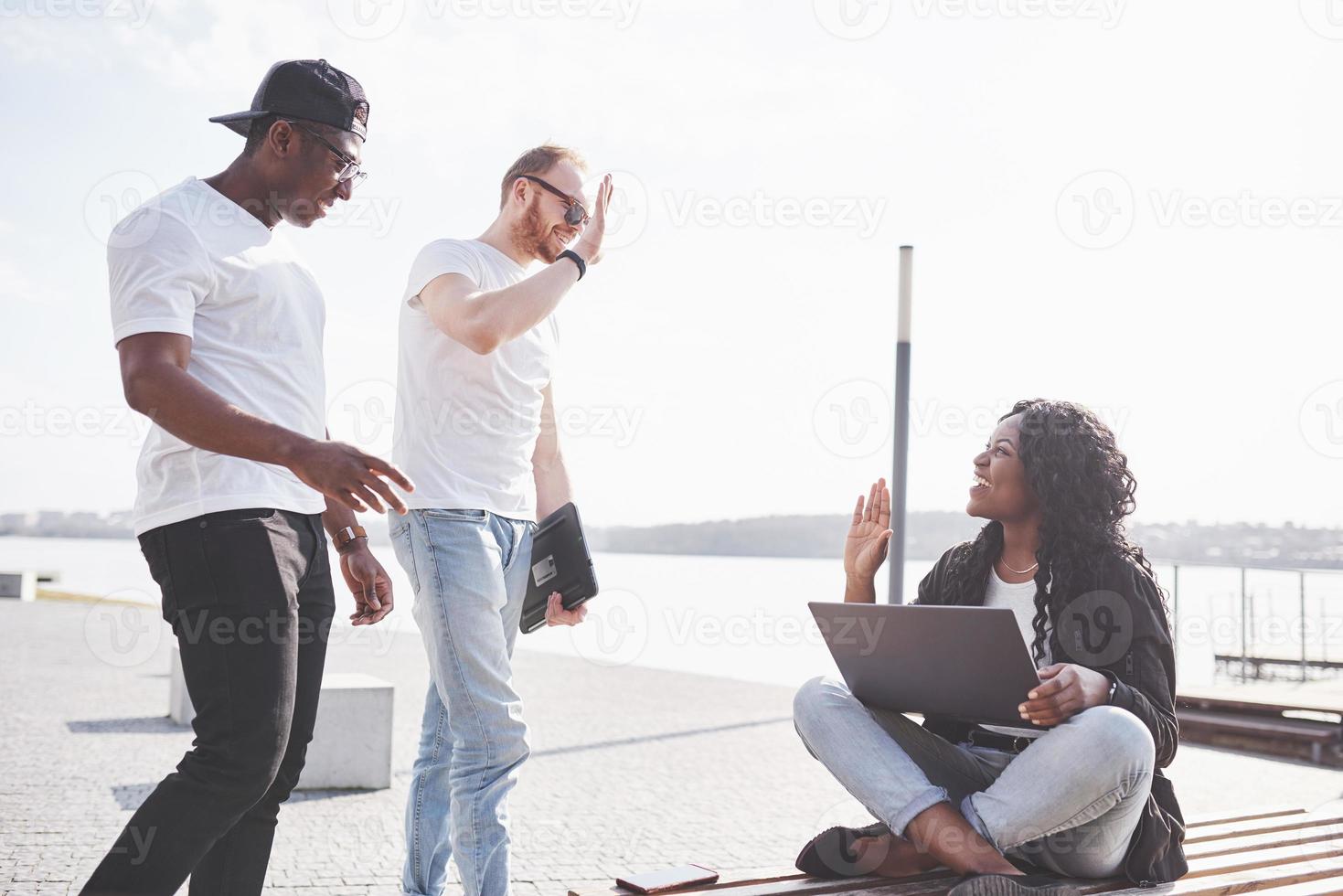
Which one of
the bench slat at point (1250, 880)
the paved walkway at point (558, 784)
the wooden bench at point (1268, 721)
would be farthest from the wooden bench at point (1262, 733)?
the bench slat at point (1250, 880)

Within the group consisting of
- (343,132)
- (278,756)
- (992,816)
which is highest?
(343,132)

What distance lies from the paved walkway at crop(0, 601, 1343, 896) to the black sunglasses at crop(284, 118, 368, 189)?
2079mm

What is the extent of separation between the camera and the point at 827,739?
10.7 feet

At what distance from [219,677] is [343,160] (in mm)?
1258

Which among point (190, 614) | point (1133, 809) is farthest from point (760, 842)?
point (190, 614)

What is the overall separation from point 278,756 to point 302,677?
0.86 ft

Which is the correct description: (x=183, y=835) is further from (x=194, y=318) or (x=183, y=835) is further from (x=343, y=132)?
(x=343, y=132)

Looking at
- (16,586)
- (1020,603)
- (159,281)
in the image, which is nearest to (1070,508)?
(1020,603)

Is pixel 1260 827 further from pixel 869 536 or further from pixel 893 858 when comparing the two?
pixel 869 536

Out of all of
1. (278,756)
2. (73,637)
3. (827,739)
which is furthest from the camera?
(73,637)

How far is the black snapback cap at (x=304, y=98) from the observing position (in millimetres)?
2738

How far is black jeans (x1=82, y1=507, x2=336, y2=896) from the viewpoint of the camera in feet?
7.77

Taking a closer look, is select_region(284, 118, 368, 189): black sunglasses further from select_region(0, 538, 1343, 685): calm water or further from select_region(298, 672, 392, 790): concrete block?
select_region(0, 538, 1343, 685): calm water

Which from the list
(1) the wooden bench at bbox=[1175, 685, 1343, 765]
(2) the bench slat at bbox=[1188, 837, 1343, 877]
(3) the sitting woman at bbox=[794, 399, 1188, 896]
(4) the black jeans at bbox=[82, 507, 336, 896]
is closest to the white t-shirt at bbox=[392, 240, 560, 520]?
(4) the black jeans at bbox=[82, 507, 336, 896]
